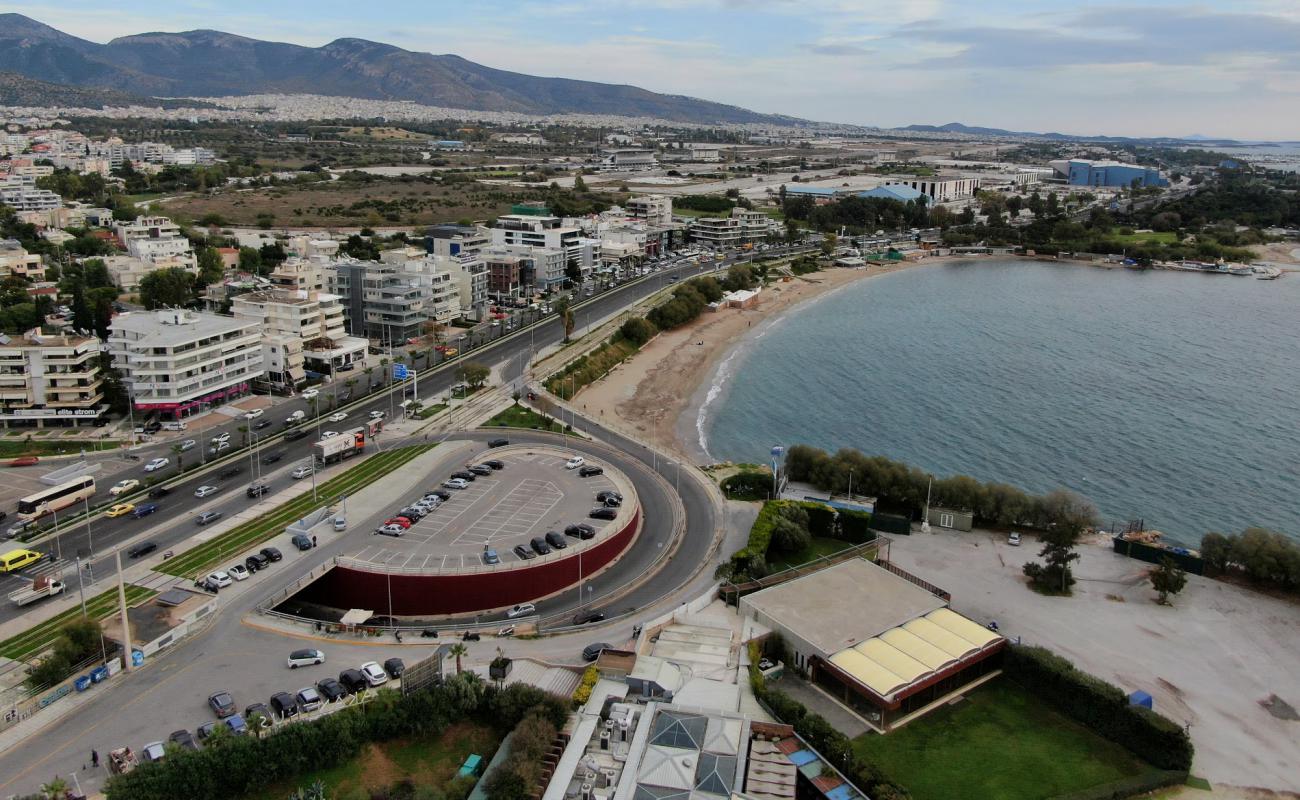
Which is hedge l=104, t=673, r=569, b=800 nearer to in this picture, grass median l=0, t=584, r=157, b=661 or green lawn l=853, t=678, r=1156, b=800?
grass median l=0, t=584, r=157, b=661

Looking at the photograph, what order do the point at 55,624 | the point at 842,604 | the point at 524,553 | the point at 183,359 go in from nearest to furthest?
the point at 55,624
the point at 842,604
the point at 524,553
the point at 183,359

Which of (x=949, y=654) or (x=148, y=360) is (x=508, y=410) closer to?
(x=148, y=360)

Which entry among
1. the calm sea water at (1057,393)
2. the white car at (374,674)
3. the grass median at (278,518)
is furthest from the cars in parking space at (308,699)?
the calm sea water at (1057,393)

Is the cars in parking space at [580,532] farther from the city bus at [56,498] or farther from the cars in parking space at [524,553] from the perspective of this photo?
the city bus at [56,498]

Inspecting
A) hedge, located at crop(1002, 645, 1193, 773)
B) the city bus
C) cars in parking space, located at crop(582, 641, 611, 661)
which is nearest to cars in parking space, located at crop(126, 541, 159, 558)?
the city bus

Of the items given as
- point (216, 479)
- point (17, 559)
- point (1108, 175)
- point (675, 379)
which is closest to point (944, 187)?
point (1108, 175)

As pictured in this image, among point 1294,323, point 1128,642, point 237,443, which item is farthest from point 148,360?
point 1294,323

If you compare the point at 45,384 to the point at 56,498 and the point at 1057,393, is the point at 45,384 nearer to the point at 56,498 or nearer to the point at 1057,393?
the point at 56,498
